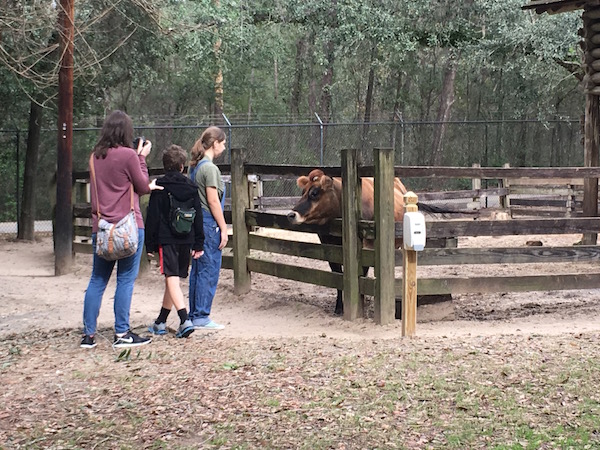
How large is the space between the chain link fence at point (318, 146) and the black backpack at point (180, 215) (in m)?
11.6

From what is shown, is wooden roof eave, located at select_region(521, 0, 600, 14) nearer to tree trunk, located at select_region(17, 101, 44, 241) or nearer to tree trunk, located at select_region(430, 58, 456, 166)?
tree trunk, located at select_region(17, 101, 44, 241)

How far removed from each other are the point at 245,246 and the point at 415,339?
11.4 ft

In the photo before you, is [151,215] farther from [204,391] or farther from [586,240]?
[586,240]

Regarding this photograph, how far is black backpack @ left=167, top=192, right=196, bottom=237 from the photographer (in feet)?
22.8

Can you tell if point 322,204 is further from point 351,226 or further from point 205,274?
point 205,274

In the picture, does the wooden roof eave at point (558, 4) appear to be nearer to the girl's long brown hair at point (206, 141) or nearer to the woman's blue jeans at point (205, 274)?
the girl's long brown hair at point (206, 141)

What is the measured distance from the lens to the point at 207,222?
7.58 metres

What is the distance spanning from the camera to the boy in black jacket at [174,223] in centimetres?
698

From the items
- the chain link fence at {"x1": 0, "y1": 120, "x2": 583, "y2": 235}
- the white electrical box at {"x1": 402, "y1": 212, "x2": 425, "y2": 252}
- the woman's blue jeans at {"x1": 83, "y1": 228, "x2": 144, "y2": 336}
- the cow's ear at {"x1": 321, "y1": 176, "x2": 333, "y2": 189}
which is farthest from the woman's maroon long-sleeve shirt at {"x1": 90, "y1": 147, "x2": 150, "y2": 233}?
the chain link fence at {"x1": 0, "y1": 120, "x2": 583, "y2": 235}

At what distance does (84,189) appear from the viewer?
44.0ft

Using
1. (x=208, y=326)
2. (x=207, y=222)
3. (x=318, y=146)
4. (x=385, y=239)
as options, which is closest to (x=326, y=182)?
(x=385, y=239)

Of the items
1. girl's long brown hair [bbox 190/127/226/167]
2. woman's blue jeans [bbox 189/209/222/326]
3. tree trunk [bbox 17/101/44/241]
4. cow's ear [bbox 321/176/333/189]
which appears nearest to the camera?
girl's long brown hair [bbox 190/127/226/167]

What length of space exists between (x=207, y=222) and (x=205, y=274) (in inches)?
19.1

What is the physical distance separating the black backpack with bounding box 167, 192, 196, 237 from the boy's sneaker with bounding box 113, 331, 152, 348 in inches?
36.7
